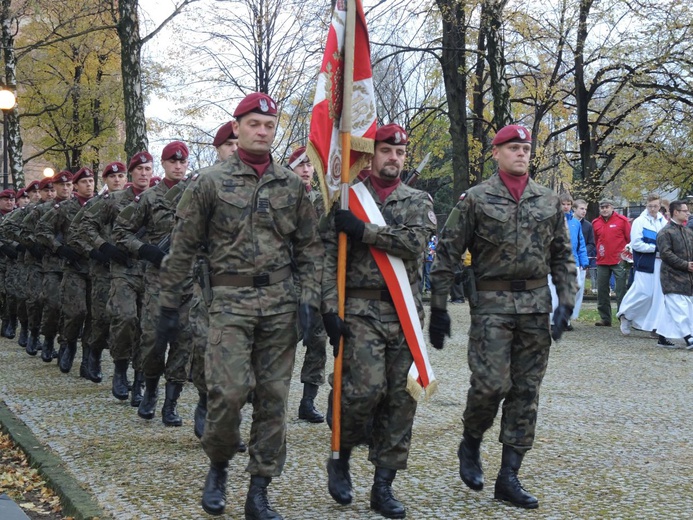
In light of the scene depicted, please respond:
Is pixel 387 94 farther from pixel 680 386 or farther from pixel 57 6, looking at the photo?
pixel 680 386

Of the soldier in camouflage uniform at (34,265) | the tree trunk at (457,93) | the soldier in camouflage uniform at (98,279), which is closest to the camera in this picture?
the soldier in camouflage uniform at (98,279)

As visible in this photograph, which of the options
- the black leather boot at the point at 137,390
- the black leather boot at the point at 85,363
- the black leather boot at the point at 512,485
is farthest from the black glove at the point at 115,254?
the black leather boot at the point at 512,485

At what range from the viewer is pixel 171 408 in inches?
322

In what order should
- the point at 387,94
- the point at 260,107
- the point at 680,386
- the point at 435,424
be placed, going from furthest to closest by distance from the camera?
the point at 387,94 → the point at 680,386 → the point at 435,424 → the point at 260,107

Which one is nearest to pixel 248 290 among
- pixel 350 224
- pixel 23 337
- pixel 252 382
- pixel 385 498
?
pixel 252 382

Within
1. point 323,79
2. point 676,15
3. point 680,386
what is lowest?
point 680,386

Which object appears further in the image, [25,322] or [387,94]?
[387,94]

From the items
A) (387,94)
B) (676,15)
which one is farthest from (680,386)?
(387,94)

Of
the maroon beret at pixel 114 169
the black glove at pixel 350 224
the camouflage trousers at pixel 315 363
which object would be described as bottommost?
the camouflage trousers at pixel 315 363

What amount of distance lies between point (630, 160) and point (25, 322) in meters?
19.4

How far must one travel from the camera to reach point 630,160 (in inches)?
1129

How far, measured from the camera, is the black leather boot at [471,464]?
5.90m

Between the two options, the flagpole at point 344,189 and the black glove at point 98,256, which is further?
the black glove at point 98,256

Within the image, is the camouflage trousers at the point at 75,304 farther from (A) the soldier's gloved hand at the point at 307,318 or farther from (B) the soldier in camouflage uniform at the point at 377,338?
(A) the soldier's gloved hand at the point at 307,318
